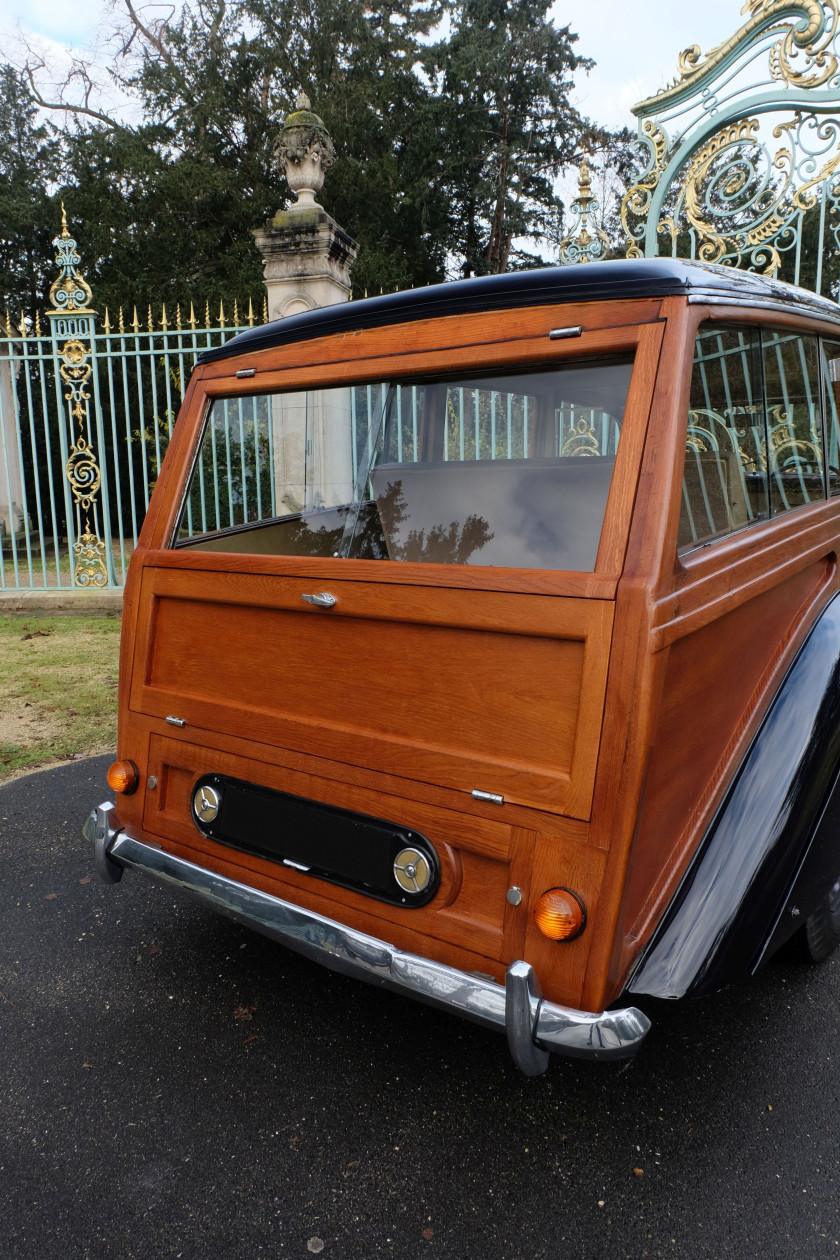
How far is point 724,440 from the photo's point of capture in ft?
7.04

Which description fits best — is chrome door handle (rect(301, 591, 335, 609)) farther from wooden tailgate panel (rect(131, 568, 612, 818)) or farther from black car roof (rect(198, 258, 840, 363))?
black car roof (rect(198, 258, 840, 363))

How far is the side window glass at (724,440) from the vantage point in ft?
6.08

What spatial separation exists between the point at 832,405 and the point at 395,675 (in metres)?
1.90

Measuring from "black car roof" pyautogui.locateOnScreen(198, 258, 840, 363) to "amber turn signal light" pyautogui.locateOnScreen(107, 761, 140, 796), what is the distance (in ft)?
4.27

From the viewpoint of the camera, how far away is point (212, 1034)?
233 centimetres

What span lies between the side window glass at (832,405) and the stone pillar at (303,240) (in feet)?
19.2

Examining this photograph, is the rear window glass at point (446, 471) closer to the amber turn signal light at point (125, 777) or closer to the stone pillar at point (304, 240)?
the amber turn signal light at point (125, 777)

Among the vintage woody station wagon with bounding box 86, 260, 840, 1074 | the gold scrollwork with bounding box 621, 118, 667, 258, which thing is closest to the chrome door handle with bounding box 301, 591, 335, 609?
the vintage woody station wagon with bounding box 86, 260, 840, 1074

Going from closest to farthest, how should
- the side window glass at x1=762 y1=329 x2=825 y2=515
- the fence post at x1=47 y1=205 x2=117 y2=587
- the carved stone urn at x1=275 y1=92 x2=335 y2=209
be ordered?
1. the side window glass at x1=762 y1=329 x2=825 y2=515
2. the carved stone urn at x1=275 y1=92 x2=335 y2=209
3. the fence post at x1=47 y1=205 x2=117 y2=587

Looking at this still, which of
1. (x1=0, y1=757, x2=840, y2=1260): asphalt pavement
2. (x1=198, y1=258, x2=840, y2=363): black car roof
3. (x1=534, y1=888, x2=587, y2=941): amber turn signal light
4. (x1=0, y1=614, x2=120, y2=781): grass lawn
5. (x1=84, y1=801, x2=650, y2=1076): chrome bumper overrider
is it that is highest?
(x1=198, y1=258, x2=840, y2=363): black car roof

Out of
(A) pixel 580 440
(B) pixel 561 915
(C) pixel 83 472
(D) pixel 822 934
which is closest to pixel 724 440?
(A) pixel 580 440

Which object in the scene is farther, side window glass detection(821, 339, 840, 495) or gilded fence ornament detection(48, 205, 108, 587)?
gilded fence ornament detection(48, 205, 108, 587)

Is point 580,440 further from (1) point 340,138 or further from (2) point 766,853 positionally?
(1) point 340,138

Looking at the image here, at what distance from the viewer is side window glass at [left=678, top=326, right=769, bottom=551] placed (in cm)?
185
